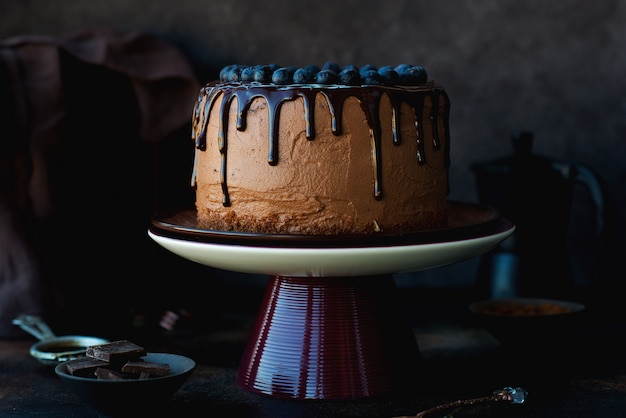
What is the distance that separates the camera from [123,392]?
1314 millimetres

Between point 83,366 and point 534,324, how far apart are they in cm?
81

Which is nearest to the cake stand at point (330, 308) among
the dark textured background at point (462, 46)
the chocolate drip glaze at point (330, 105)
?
the chocolate drip glaze at point (330, 105)

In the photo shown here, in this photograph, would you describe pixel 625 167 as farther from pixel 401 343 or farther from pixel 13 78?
pixel 13 78

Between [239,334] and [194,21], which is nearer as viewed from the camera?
[239,334]

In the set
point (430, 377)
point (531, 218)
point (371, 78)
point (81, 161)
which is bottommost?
point (430, 377)

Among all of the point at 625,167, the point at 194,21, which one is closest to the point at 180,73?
the point at 194,21

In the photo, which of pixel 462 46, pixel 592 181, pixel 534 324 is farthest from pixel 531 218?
pixel 462 46

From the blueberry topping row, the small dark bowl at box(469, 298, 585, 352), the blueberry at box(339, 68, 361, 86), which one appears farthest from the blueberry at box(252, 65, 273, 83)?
the small dark bowl at box(469, 298, 585, 352)

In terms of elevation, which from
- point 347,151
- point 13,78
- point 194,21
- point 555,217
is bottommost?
point 555,217

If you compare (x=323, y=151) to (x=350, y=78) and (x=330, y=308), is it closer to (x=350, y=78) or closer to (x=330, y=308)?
(x=350, y=78)

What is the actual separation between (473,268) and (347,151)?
1043 millimetres

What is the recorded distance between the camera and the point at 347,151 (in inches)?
55.2

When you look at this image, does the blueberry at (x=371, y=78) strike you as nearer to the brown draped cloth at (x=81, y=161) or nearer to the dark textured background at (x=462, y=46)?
the brown draped cloth at (x=81, y=161)

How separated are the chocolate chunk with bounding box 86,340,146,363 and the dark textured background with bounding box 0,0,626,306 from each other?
1.01m
